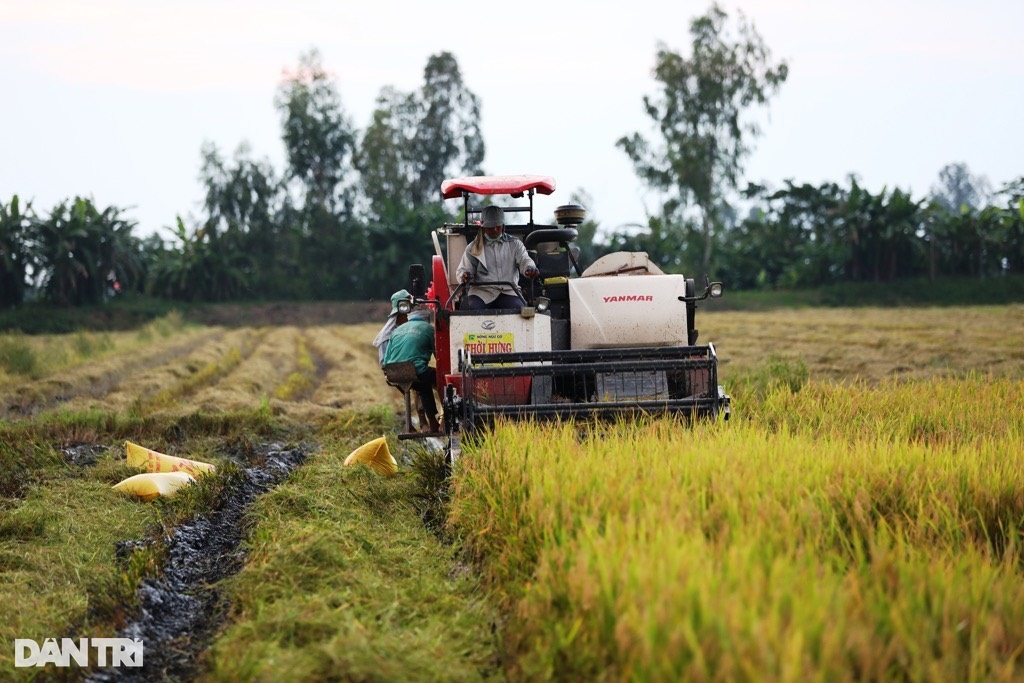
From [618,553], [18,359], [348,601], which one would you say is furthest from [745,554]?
[18,359]

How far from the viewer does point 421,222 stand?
161 ft

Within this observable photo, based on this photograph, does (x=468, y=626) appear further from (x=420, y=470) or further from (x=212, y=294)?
(x=212, y=294)

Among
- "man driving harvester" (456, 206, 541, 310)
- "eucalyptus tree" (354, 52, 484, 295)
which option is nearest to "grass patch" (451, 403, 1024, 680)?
"man driving harvester" (456, 206, 541, 310)

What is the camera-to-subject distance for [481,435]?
24.0ft

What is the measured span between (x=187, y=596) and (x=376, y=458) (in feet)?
10.1

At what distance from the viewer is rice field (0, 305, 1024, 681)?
3.39 metres

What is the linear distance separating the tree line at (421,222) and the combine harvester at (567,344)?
1254 inches

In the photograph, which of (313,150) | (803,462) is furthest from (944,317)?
(313,150)

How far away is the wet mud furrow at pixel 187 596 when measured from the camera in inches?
182

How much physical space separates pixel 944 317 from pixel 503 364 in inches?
833

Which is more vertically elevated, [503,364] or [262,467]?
[503,364]

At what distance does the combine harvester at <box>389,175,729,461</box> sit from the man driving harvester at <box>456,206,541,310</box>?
0.13 metres

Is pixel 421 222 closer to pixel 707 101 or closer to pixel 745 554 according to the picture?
Answer: pixel 707 101

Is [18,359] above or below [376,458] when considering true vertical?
above
